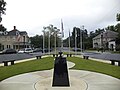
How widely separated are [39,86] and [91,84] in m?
2.54

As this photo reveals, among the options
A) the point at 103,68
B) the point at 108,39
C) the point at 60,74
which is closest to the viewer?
the point at 60,74

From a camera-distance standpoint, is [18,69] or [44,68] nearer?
[18,69]

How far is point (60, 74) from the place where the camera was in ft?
36.0

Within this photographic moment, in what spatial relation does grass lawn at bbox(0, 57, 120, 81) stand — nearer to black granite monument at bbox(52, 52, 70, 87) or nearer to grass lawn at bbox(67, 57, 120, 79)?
grass lawn at bbox(67, 57, 120, 79)

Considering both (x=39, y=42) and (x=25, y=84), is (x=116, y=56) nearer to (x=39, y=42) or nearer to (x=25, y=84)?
(x=25, y=84)

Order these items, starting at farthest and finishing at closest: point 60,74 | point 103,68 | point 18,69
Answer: point 103,68, point 18,69, point 60,74

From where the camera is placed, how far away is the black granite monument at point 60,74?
1066cm

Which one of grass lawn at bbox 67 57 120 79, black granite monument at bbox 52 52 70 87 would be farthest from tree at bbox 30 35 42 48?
black granite monument at bbox 52 52 70 87

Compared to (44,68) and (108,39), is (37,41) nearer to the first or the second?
(108,39)

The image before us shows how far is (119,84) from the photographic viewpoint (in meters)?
10.8

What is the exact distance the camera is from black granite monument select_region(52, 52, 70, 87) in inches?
420

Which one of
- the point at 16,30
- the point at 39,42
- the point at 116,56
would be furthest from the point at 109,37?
the point at 116,56

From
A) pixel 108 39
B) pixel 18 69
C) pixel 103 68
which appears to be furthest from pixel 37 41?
pixel 103 68

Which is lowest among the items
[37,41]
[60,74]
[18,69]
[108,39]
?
[18,69]
